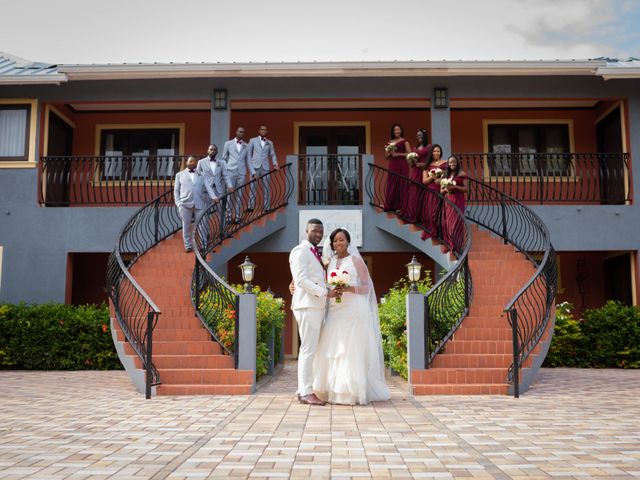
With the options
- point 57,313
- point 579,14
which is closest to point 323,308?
point 57,313

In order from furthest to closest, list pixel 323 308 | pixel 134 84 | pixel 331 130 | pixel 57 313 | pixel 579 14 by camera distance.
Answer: pixel 579 14 < pixel 331 130 < pixel 134 84 < pixel 57 313 < pixel 323 308

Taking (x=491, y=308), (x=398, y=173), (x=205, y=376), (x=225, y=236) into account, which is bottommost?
(x=205, y=376)

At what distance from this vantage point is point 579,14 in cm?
2742

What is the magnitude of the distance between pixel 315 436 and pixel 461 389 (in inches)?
145

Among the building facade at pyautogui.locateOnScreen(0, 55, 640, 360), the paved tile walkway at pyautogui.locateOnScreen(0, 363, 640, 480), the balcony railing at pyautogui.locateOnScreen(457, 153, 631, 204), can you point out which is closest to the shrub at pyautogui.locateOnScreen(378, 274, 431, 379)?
the paved tile walkway at pyautogui.locateOnScreen(0, 363, 640, 480)

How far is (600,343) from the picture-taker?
13.5 m

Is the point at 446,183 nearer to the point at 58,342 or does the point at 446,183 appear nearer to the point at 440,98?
the point at 440,98

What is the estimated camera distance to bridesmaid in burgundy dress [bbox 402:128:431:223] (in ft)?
46.0

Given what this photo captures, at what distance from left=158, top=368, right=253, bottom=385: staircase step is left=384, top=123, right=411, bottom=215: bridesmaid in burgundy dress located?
615 cm

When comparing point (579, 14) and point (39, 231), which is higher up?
point (579, 14)

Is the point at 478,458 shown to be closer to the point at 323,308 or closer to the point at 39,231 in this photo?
the point at 323,308

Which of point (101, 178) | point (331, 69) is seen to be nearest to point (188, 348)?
point (331, 69)

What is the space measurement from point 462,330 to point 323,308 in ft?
10.6

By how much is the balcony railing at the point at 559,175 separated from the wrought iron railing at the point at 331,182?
2.50m
